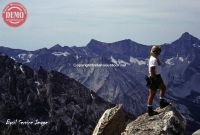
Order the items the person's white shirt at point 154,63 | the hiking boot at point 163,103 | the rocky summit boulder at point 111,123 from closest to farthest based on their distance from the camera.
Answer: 1. the person's white shirt at point 154,63
2. the hiking boot at point 163,103
3. the rocky summit boulder at point 111,123

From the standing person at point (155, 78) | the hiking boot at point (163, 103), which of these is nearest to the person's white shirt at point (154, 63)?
the standing person at point (155, 78)

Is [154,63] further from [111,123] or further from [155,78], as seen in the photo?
[111,123]

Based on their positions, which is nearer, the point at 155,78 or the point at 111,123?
the point at 155,78

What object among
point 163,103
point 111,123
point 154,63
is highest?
point 154,63

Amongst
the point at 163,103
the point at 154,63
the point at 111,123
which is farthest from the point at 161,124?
the point at 111,123

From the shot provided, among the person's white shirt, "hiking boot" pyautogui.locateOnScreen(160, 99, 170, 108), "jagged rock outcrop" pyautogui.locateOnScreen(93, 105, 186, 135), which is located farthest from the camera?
"hiking boot" pyautogui.locateOnScreen(160, 99, 170, 108)

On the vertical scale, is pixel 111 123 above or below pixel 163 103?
below

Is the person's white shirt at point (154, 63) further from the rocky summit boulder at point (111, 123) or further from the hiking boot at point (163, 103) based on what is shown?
the rocky summit boulder at point (111, 123)

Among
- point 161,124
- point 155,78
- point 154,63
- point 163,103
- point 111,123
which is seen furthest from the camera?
point 111,123

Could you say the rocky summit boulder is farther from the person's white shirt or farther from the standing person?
the person's white shirt

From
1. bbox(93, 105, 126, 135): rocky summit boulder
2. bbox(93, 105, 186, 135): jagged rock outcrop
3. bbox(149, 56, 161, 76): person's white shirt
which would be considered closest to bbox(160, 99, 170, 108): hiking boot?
bbox(93, 105, 186, 135): jagged rock outcrop

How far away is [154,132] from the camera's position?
80.8ft

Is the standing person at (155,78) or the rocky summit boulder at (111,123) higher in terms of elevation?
the standing person at (155,78)

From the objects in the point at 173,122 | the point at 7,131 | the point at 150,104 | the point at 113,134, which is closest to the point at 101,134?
the point at 113,134
